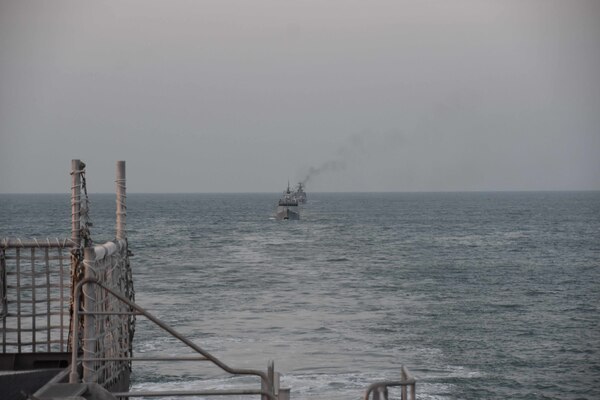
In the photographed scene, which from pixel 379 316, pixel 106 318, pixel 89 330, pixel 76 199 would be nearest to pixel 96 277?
pixel 89 330

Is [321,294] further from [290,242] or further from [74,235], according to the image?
[290,242]

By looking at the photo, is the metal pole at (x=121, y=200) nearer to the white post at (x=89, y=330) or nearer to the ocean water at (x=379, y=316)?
the white post at (x=89, y=330)

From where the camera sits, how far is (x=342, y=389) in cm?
2355

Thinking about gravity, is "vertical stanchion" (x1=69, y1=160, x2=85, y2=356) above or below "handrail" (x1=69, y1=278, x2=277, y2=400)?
above

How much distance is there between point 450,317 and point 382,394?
32.4 metres

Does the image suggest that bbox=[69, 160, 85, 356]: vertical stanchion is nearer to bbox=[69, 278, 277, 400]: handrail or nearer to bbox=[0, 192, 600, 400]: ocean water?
bbox=[69, 278, 277, 400]: handrail

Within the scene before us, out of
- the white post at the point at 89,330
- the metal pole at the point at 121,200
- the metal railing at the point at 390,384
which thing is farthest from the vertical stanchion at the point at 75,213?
the metal railing at the point at 390,384

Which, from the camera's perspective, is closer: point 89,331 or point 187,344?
point 187,344

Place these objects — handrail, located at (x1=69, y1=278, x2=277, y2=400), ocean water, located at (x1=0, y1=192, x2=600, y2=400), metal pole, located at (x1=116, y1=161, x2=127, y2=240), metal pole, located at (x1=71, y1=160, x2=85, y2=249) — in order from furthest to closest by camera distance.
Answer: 1. ocean water, located at (x1=0, y1=192, x2=600, y2=400)
2. metal pole, located at (x1=116, y1=161, x2=127, y2=240)
3. metal pole, located at (x1=71, y1=160, x2=85, y2=249)
4. handrail, located at (x1=69, y1=278, x2=277, y2=400)

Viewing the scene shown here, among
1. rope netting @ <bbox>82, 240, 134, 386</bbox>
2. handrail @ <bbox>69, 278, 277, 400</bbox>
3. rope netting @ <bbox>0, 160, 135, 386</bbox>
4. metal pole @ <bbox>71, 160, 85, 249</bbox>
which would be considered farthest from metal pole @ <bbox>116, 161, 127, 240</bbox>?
handrail @ <bbox>69, 278, 277, 400</bbox>

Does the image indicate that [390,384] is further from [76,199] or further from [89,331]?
[76,199]

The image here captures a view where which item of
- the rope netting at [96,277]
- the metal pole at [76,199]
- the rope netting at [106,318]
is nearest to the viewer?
the rope netting at [106,318]

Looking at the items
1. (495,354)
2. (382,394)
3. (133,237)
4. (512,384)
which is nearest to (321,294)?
(495,354)

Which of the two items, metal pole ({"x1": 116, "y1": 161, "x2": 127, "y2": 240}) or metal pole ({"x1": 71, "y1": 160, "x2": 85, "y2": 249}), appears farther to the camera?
metal pole ({"x1": 116, "y1": 161, "x2": 127, "y2": 240})
